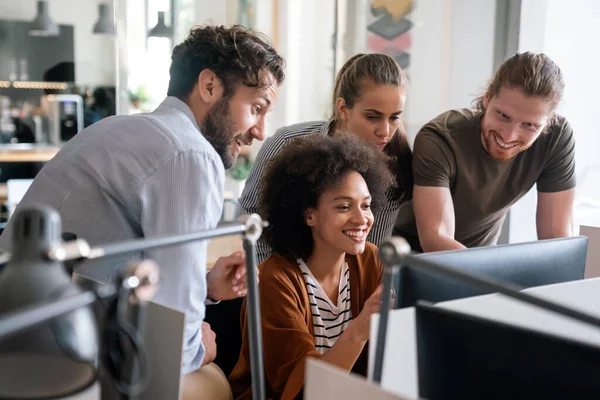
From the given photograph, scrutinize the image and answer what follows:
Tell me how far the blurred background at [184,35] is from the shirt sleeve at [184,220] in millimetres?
2343

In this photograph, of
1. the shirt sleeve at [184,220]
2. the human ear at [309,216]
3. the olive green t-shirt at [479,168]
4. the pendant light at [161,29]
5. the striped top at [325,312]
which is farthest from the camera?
the pendant light at [161,29]

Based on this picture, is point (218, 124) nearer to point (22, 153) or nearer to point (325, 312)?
point (325, 312)

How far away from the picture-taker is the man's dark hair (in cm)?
146

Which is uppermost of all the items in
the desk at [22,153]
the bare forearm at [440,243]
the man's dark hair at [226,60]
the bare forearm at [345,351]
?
the man's dark hair at [226,60]

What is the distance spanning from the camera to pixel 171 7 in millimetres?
3914

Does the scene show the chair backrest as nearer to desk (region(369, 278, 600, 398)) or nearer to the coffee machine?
desk (region(369, 278, 600, 398))

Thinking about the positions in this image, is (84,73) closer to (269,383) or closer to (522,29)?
(522,29)

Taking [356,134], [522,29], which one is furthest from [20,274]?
[522,29]

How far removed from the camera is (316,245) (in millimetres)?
1649

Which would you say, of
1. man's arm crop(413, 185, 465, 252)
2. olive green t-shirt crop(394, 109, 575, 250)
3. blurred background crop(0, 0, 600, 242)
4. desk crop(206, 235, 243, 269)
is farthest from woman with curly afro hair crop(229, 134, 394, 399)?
blurred background crop(0, 0, 600, 242)

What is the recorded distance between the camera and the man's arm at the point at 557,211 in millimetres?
2004

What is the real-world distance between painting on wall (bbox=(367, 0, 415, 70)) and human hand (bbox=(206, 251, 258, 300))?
2707 millimetres

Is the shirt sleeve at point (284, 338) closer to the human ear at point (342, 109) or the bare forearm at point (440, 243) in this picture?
the bare forearm at point (440, 243)

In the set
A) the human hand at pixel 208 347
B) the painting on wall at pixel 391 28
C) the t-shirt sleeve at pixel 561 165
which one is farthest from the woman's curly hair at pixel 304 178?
the painting on wall at pixel 391 28
